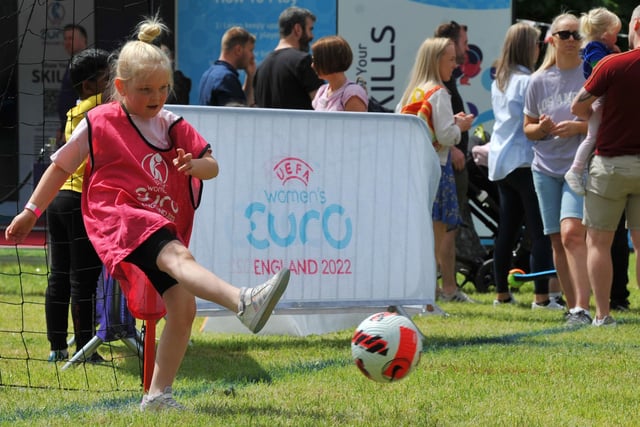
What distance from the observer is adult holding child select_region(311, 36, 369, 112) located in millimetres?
7969

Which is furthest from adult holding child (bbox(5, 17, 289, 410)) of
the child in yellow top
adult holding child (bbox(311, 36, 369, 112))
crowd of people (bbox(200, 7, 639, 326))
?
crowd of people (bbox(200, 7, 639, 326))

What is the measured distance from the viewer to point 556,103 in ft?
27.6

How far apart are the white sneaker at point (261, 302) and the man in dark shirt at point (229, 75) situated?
479 cm

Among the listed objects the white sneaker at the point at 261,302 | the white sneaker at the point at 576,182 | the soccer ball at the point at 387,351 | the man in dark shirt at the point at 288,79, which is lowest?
the soccer ball at the point at 387,351

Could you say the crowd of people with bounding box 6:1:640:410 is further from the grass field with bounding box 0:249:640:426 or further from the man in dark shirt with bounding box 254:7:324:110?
the grass field with bounding box 0:249:640:426

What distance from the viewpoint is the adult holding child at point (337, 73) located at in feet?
26.1

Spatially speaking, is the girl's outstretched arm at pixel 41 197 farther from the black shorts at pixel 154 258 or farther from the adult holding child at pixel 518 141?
the adult holding child at pixel 518 141

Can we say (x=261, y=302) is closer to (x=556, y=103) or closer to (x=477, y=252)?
(x=556, y=103)

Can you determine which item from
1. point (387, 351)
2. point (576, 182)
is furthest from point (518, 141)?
point (387, 351)

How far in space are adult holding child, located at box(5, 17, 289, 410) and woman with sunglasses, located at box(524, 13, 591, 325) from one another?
12.8ft

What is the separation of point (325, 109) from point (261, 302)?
155 inches

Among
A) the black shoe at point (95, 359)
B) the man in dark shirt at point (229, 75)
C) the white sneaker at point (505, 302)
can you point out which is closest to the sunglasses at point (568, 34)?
the white sneaker at point (505, 302)

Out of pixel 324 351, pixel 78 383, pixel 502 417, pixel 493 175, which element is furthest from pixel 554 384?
pixel 493 175

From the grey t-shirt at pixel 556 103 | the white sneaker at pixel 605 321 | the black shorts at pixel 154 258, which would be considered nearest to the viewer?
the black shorts at pixel 154 258
